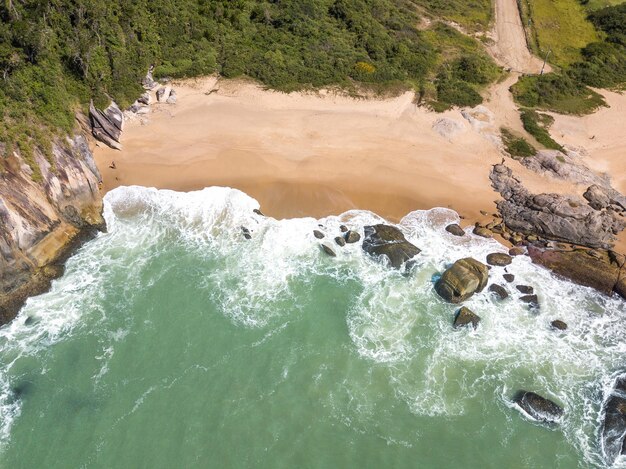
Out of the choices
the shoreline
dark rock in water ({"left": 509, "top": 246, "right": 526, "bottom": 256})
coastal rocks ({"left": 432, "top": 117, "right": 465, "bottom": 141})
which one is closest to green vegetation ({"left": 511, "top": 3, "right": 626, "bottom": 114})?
the shoreline

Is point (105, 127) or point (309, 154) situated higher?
point (105, 127)

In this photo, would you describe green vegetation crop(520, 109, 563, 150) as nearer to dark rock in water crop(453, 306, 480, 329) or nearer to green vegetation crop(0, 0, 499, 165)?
green vegetation crop(0, 0, 499, 165)

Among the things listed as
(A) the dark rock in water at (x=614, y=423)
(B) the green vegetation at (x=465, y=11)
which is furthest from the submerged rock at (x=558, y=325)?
(B) the green vegetation at (x=465, y=11)

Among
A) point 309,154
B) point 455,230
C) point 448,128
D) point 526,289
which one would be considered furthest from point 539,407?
point 448,128

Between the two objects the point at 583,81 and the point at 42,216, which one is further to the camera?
the point at 583,81

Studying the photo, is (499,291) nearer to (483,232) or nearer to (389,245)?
(483,232)

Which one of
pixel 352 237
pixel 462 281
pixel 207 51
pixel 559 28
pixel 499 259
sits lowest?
pixel 559 28

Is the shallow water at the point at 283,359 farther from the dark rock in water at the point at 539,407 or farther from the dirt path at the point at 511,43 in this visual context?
the dirt path at the point at 511,43
